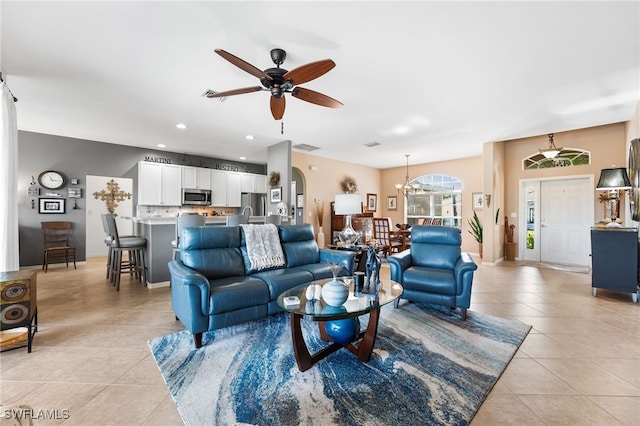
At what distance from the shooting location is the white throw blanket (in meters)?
3.14

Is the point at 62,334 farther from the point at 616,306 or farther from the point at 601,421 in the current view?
the point at 616,306

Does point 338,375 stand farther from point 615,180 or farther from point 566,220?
point 566,220

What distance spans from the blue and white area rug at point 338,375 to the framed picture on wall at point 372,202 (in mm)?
6708

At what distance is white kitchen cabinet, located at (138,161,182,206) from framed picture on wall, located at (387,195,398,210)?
6663 mm

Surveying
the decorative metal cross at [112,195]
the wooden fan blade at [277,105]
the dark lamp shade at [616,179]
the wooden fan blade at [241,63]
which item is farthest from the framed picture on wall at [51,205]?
the dark lamp shade at [616,179]

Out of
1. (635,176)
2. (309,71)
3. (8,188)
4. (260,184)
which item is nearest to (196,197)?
(260,184)

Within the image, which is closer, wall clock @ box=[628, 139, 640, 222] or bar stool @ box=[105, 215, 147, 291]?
wall clock @ box=[628, 139, 640, 222]

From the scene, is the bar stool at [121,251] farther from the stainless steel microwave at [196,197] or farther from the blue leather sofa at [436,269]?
the blue leather sofa at [436,269]

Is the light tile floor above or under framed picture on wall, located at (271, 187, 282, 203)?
under

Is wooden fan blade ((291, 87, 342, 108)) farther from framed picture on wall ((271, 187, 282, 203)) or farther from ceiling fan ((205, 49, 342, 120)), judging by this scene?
framed picture on wall ((271, 187, 282, 203))

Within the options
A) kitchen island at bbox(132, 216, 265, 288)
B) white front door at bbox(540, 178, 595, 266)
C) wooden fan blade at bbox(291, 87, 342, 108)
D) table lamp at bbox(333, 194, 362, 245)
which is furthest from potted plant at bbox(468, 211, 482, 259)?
kitchen island at bbox(132, 216, 265, 288)

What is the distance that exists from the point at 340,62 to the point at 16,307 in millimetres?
3599

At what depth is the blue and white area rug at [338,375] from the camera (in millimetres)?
1588

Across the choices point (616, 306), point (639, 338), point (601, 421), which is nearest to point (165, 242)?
point (601, 421)
